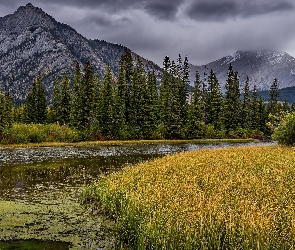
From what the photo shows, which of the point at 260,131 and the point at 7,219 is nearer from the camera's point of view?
the point at 7,219

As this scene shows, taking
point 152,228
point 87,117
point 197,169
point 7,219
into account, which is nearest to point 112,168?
point 197,169

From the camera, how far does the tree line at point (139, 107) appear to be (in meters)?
81.3

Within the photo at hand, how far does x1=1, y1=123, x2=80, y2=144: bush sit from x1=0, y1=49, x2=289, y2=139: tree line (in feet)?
9.24

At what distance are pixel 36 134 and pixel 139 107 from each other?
1144 inches

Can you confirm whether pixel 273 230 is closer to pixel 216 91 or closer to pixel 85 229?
pixel 85 229

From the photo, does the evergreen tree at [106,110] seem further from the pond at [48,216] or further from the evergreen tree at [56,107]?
the pond at [48,216]

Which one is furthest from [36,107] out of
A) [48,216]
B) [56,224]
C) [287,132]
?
[56,224]

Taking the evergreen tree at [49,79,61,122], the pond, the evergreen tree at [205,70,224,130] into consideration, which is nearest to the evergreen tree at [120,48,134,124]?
the evergreen tree at [49,79,61,122]

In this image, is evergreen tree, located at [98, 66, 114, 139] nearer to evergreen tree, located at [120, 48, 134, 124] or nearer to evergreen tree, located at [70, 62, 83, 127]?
evergreen tree, located at [70, 62, 83, 127]

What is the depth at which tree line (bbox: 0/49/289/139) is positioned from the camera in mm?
81312

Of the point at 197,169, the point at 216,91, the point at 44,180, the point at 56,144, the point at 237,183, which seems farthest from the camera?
the point at 216,91

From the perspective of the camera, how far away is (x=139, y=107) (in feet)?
288

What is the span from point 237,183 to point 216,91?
286ft

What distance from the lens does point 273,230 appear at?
31.6 feet
